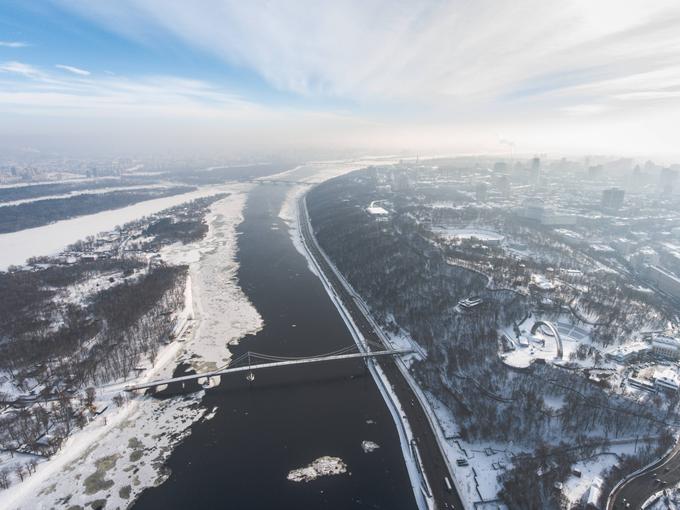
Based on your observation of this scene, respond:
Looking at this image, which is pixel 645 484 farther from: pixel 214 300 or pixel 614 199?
pixel 614 199

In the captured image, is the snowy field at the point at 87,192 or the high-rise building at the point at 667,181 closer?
the snowy field at the point at 87,192

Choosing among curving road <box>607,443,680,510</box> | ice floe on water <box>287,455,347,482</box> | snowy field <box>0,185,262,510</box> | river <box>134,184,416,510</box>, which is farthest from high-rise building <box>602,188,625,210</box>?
ice floe on water <box>287,455,347,482</box>

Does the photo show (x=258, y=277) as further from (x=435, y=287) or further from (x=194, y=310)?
(x=435, y=287)

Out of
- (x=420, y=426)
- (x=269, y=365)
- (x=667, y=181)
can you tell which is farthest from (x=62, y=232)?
(x=667, y=181)

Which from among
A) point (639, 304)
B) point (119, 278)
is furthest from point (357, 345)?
point (119, 278)

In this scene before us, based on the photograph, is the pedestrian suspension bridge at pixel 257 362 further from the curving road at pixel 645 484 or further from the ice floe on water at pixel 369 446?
the curving road at pixel 645 484

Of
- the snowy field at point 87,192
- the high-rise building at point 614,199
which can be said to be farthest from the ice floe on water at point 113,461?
the snowy field at point 87,192

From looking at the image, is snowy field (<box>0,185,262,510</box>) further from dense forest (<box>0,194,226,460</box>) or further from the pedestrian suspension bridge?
the pedestrian suspension bridge
